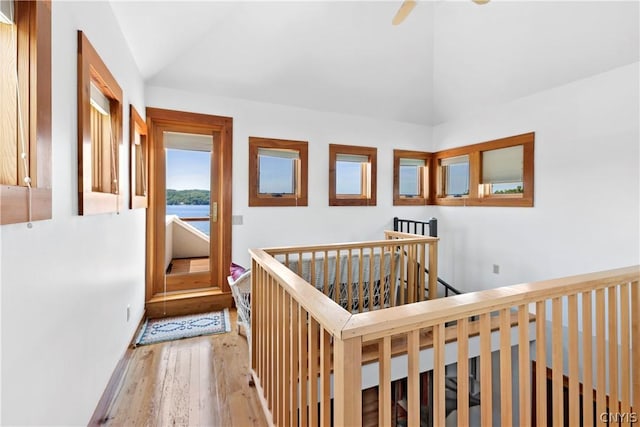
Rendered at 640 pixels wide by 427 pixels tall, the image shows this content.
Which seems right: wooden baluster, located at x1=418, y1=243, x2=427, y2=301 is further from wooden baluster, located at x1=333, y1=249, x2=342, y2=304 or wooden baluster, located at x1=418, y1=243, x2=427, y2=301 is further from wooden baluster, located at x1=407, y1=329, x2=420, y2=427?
wooden baluster, located at x1=407, y1=329, x2=420, y2=427

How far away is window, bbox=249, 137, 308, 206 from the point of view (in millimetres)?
3781

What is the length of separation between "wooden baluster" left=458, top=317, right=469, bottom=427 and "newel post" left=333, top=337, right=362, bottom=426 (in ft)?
1.35

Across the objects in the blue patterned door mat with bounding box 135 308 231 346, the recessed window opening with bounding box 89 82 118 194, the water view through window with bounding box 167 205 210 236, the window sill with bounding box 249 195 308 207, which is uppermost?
the recessed window opening with bounding box 89 82 118 194

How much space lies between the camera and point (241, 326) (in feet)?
9.55

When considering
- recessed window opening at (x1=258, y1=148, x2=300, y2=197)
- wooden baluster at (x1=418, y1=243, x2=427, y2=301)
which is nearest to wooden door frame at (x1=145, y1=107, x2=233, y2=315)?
recessed window opening at (x1=258, y1=148, x2=300, y2=197)

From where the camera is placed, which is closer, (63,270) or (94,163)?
(63,270)

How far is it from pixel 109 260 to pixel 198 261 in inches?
78.7

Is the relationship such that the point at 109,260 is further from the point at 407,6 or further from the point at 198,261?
the point at 407,6

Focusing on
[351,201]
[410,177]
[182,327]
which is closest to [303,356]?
[182,327]

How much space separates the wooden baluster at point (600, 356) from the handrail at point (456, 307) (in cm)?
9

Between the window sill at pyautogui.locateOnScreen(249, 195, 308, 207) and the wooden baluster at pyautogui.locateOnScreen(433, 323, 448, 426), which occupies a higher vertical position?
the window sill at pyautogui.locateOnScreen(249, 195, 308, 207)

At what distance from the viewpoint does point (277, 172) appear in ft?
13.1

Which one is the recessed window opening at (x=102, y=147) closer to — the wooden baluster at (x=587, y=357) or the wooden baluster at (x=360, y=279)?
the wooden baluster at (x=360, y=279)

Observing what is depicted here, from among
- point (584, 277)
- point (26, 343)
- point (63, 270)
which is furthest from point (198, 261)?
point (584, 277)
